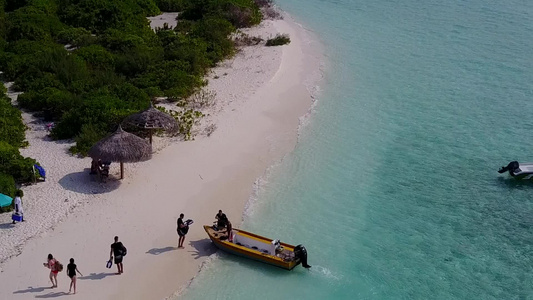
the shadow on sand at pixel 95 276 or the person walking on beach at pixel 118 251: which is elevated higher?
the person walking on beach at pixel 118 251

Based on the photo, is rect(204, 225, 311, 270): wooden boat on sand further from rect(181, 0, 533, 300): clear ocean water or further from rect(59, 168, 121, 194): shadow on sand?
rect(59, 168, 121, 194): shadow on sand

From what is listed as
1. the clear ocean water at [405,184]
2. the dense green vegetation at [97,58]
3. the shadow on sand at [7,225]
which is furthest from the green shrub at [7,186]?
the clear ocean water at [405,184]

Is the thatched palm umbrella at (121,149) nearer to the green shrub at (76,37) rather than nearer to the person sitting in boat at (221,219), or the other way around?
the person sitting in boat at (221,219)

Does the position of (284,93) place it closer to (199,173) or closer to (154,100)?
(154,100)

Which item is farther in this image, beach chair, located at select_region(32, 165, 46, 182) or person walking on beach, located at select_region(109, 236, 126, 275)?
beach chair, located at select_region(32, 165, 46, 182)

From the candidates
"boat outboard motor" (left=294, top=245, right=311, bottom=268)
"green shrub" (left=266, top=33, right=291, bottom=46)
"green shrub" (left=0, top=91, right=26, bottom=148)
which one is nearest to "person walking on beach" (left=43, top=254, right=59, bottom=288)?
"boat outboard motor" (left=294, top=245, right=311, bottom=268)

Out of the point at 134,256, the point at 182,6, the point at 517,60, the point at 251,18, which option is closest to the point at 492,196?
the point at 134,256
